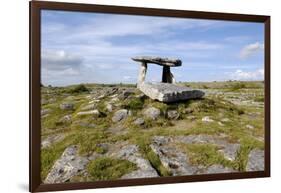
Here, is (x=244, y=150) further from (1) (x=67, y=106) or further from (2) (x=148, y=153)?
(1) (x=67, y=106)

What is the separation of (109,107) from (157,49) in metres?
0.83

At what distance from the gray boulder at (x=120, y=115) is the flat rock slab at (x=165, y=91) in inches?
12.8

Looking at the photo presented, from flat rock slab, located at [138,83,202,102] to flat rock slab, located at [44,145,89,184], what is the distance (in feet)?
3.38

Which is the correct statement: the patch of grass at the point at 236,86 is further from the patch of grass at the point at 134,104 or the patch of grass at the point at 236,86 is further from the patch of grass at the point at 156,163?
the patch of grass at the point at 156,163

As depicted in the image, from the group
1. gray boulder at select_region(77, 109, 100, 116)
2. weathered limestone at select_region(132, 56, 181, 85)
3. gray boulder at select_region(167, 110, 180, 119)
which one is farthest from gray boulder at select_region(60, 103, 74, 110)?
gray boulder at select_region(167, 110, 180, 119)

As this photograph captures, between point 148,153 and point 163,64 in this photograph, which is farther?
point 163,64

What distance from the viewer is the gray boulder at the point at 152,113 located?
5.02m

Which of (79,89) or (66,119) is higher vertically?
(79,89)

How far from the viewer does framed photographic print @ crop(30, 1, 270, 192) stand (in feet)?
15.2

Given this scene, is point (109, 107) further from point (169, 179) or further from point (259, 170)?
point (259, 170)

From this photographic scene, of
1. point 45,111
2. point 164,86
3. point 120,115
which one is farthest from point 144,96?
point 45,111

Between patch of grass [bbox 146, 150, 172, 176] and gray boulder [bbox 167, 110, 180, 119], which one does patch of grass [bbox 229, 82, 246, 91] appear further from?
patch of grass [bbox 146, 150, 172, 176]

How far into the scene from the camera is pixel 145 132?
16.3 ft

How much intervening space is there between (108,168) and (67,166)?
43cm
